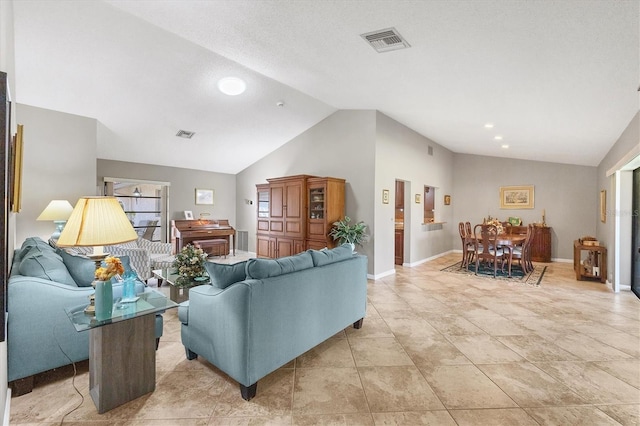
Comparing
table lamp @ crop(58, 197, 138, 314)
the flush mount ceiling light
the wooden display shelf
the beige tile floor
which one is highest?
the flush mount ceiling light

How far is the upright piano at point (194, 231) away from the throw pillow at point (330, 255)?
17.2ft

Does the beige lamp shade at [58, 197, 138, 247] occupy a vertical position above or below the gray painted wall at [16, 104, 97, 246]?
below

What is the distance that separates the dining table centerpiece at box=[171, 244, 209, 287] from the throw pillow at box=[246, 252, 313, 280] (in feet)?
5.31

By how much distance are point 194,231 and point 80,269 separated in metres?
4.52

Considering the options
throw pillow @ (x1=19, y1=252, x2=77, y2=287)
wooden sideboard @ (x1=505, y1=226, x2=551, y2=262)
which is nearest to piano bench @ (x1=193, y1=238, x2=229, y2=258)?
throw pillow @ (x1=19, y1=252, x2=77, y2=287)

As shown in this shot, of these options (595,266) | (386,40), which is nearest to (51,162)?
(386,40)

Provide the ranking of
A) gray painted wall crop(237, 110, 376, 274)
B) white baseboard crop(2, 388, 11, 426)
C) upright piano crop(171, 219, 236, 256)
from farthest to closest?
upright piano crop(171, 219, 236, 256) → gray painted wall crop(237, 110, 376, 274) → white baseboard crop(2, 388, 11, 426)

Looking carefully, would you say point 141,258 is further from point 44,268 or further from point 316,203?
point 316,203

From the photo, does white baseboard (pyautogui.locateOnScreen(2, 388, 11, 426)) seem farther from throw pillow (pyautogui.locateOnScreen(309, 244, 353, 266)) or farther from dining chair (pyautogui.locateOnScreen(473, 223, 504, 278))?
dining chair (pyautogui.locateOnScreen(473, 223, 504, 278))

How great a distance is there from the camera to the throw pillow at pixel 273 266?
85.5 inches

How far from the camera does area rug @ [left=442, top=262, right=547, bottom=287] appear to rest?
217 inches

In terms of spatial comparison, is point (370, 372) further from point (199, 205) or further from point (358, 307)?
point (199, 205)

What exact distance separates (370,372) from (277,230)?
14.7 feet

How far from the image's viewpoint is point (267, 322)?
7.11 ft
